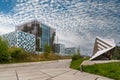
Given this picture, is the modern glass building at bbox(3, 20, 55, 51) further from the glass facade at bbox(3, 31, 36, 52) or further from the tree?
the tree

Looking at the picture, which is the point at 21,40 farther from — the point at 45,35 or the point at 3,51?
the point at 3,51

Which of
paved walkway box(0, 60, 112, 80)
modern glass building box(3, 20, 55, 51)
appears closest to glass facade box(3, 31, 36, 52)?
modern glass building box(3, 20, 55, 51)

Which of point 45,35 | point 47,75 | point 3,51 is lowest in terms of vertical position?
point 3,51

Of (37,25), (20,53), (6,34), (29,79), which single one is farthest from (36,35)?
(29,79)

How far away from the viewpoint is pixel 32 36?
91562mm

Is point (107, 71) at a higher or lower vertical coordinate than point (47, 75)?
lower

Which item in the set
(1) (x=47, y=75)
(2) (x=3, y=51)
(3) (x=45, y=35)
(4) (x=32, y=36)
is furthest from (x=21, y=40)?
(1) (x=47, y=75)

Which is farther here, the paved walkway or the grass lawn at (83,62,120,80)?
the grass lawn at (83,62,120,80)

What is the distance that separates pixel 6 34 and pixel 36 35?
13996mm

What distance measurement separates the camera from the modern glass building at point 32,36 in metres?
84.1

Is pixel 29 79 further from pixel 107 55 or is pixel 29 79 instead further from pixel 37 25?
pixel 37 25

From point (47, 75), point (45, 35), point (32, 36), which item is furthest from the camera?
point (45, 35)

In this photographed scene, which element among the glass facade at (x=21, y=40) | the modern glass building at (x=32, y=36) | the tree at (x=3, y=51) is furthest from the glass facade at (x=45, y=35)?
the tree at (x=3, y=51)

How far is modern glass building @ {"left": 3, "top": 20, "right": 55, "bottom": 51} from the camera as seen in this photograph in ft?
276
